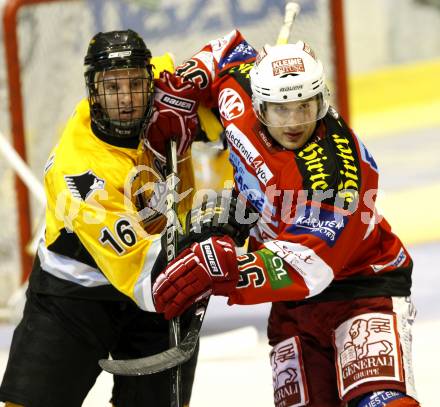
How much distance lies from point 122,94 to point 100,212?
1.04 feet

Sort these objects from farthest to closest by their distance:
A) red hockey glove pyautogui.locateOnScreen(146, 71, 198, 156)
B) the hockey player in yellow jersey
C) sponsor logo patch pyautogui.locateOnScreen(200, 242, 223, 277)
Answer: red hockey glove pyautogui.locateOnScreen(146, 71, 198, 156), the hockey player in yellow jersey, sponsor logo patch pyautogui.locateOnScreen(200, 242, 223, 277)

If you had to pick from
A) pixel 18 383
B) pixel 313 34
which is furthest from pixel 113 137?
pixel 313 34

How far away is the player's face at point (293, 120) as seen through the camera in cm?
290

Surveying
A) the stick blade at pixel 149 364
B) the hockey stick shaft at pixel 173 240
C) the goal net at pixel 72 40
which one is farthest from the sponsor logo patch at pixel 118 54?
the goal net at pixel 72 40

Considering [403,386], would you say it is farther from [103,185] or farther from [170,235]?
Answer: [103,185]

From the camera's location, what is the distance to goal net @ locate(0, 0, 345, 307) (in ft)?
17.2

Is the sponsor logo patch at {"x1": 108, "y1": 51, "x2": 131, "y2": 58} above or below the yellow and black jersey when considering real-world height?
above

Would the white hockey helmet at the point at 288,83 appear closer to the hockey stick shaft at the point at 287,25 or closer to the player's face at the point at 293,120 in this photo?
the player's face at the point at 293,120

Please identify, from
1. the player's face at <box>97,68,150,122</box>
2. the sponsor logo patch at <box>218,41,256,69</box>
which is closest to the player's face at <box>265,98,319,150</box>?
the player's face at <box>97,68,150,122</box>

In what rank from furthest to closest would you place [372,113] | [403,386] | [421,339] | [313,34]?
[372,113] → [313,34] → [421,339] → [403,386]

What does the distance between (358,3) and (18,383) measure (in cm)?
585

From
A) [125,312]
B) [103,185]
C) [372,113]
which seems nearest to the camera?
[103,185]

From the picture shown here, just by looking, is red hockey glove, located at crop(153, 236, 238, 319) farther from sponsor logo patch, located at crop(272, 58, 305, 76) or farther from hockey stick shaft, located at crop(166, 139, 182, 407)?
sponsor logo patch, located at crop(272, 58, 305, 76)

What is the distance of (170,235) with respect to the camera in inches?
119
